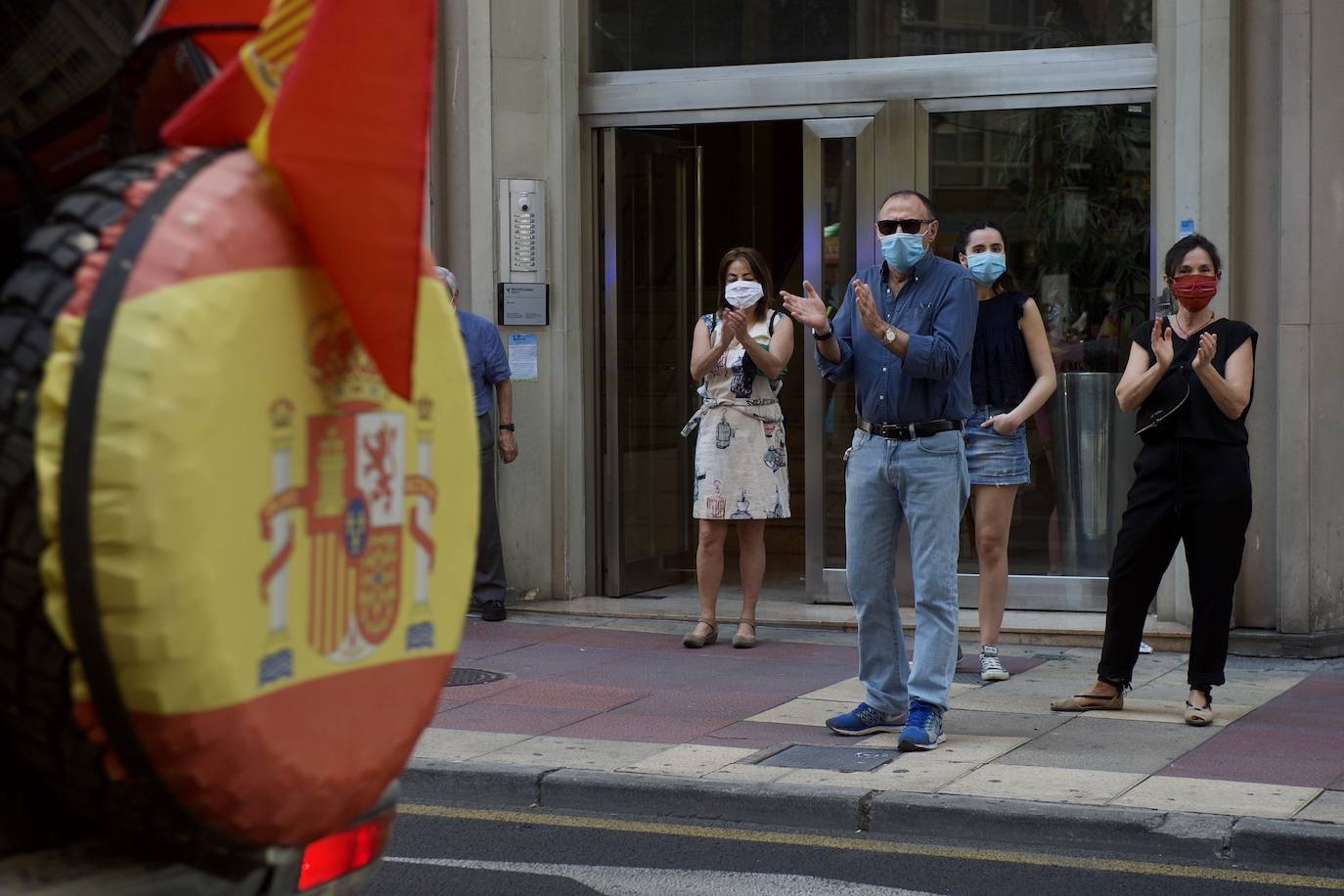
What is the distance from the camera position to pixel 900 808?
5.77 metres

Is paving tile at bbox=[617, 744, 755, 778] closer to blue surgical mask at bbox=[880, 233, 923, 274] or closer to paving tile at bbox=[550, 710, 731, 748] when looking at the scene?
paving tile at bbox=[550, 710, 731, 748]

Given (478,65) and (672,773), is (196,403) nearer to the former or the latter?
(672,773)

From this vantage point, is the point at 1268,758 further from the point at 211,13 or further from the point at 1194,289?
the point at 211,13

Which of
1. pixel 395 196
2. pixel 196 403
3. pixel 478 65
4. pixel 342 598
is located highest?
pixel 478 65

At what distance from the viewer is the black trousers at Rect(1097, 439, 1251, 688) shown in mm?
6977

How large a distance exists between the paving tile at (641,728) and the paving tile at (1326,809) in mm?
2279

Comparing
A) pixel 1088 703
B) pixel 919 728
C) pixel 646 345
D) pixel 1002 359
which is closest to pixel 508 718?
pixel 919 728

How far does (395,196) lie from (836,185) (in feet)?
27.3

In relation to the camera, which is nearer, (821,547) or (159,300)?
(159,300)

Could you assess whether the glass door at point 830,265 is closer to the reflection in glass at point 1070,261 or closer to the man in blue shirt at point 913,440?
the reflection in glass at point 1070,261

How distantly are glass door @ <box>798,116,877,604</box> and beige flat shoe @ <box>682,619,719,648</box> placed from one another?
1.24m

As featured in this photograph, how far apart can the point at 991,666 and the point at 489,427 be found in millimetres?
3306

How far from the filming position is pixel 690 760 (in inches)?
256

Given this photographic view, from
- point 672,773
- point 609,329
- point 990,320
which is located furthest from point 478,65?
point 672,773
